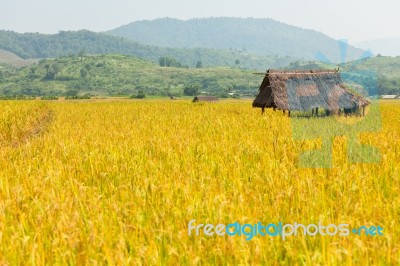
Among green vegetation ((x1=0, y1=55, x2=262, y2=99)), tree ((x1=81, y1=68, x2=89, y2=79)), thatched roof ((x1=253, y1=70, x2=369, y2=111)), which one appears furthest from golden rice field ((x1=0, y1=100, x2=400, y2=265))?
tree ((x1=81, y1=68, x2=89, y2=79))

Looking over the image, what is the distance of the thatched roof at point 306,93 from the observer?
27109 mm

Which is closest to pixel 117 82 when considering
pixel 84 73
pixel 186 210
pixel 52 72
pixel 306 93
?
pixel 84 73

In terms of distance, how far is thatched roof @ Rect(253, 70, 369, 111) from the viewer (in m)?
27.1

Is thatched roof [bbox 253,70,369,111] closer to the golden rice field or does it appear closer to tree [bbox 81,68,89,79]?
the golden rice field

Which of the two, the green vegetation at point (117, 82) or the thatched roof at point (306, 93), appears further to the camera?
the green vegetation at point (117, 82)

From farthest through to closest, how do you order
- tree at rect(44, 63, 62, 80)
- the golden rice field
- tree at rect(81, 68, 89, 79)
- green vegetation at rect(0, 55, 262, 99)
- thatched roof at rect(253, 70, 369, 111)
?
tree at rect(81, 68, 89, 79)
tree at rect(44, 63, 62, 80)
green vegetation at rect(0, 55, 262, 99)
thatched roof at rect(253, 70, 369, 111)
the golden rice field

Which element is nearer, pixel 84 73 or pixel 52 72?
pixel 52 72

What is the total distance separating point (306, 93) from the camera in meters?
29.6

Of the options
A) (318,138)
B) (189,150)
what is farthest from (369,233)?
(318,138)

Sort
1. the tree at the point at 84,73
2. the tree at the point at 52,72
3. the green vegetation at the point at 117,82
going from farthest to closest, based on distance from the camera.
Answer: the tree at the point at 84,73 < the tree at the point at 52,72 < the green vegetation at the point at 117,82

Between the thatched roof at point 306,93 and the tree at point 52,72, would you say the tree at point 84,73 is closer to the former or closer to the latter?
the tree at point 52,72

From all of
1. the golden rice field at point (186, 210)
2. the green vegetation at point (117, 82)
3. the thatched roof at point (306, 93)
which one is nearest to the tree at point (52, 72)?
the green vegetation at point (117, 82)

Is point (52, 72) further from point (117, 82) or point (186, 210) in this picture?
point (186, 210)

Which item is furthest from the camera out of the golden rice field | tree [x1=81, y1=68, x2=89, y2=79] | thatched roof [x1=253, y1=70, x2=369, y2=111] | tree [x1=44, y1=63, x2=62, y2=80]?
tree [x1=81, y1=68, x2=89, y2=79]
